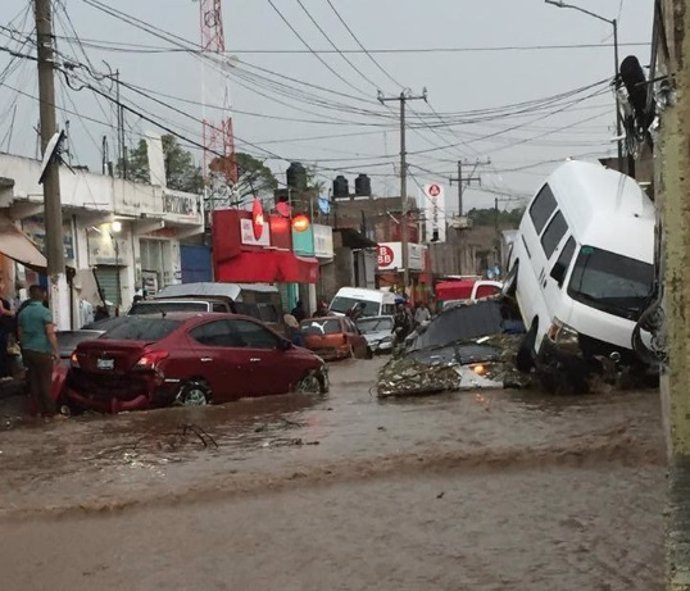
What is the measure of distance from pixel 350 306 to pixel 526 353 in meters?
24.2

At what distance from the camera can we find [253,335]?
49.7ft

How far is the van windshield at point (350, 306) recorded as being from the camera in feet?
123

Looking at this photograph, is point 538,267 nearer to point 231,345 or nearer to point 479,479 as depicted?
point 231,345

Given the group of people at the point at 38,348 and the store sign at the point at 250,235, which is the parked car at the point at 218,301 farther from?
the store sign at the point at 250,235

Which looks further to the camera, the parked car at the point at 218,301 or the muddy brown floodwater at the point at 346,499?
the parked car at the point at 218,301

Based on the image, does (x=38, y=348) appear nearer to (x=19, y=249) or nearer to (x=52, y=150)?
(x=52, y=150)

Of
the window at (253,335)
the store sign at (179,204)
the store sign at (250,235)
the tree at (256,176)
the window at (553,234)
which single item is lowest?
the window at (253,335)

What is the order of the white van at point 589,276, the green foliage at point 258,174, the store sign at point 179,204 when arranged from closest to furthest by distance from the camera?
→ the white van at point 589,276, the store sign at point 179,204, the green foliage at point 258,174

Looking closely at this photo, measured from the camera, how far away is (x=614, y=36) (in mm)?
31453

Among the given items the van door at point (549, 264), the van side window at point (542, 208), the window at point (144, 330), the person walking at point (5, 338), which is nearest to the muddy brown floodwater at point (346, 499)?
the van door at point (549, 264)

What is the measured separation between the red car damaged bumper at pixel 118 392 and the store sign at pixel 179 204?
59.1 ft

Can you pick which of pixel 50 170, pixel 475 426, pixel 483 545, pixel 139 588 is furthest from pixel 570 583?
pixel 50 170

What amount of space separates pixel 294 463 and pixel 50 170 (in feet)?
33.0

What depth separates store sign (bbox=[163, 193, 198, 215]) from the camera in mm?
31839
